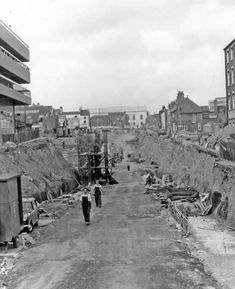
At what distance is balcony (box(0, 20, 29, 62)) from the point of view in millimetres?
63831

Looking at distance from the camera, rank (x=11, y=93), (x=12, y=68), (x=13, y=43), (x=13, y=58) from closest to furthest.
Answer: (x=11, y=93) < (x=12, y=68) < (x=13, y=43) < (x=13, y=58)

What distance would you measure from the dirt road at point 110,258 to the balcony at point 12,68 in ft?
139

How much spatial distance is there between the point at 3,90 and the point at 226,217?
4475 centimetres

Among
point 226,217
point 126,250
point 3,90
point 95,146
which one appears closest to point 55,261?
point 126,250

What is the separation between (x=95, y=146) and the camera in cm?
5900

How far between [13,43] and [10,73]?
461 centimetres

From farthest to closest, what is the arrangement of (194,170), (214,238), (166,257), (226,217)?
(194,170)
(226,217)
(214,238)
(166,257)

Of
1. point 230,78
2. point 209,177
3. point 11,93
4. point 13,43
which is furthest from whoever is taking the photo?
point 13,43

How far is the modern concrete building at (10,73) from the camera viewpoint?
6278 centimetres

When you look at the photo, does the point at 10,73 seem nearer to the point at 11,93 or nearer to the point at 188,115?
the point at 11,93

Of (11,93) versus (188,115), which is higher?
(11,93)

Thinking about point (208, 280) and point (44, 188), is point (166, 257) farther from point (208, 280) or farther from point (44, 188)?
point (44, 188)

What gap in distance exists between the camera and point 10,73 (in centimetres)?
6750

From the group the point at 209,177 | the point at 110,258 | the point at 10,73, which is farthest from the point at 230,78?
the point at 110,258
